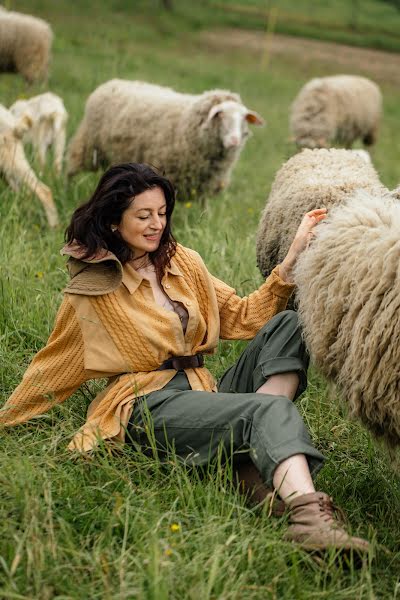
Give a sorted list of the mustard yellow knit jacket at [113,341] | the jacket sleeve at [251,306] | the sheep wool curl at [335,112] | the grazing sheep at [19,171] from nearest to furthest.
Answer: the mustard yellow knit jacket at [113,341] < the jacket sleeve at [251,306] < the grazing sheep at [19,171] < the sheep wool curl at [335,112]

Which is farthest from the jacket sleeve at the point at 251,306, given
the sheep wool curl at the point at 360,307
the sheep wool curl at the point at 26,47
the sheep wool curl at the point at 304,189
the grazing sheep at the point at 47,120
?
the sheep wool curl at the point at 26,47

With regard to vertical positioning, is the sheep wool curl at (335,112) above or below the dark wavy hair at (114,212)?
below

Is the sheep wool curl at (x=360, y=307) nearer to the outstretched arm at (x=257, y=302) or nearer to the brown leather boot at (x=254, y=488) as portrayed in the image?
the outstretched arm at (x=257, y=302)

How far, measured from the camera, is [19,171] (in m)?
5.36

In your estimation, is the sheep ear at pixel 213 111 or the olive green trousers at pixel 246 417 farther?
the sheep ear at pixel 213 111

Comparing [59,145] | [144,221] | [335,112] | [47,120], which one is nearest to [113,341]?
[144,221]

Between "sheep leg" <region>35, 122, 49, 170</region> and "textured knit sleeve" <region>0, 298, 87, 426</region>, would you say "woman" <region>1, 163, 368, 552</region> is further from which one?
"sheep leg" <region>35, 122, 49, 170</region>

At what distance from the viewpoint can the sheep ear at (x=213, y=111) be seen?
6.14 meters

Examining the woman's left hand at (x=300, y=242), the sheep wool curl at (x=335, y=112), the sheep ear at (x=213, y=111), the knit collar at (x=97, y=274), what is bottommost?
the sheep wool curl at (x=335, y=112)

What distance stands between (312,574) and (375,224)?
1.01 metres

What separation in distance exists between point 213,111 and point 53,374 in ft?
12.6

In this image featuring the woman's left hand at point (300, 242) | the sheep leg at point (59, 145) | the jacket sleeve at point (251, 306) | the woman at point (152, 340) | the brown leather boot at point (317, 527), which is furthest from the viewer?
the sheep leg at point (59, 145)

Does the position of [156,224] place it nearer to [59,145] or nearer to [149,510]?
[149,510]

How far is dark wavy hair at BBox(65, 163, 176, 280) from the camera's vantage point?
106 inches
